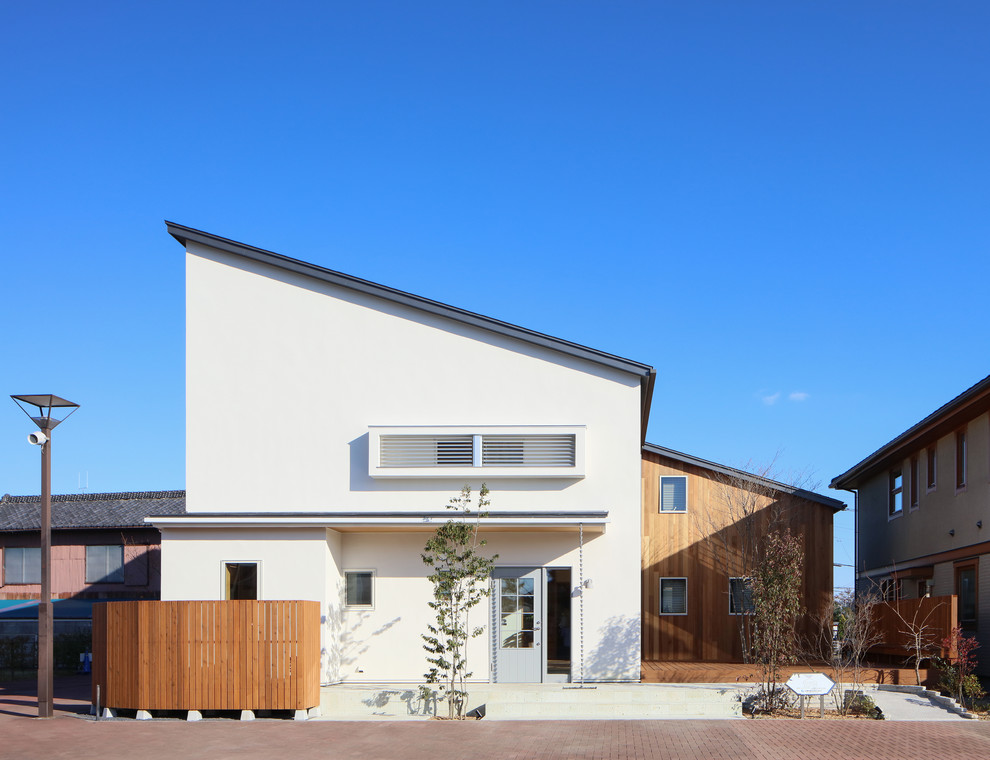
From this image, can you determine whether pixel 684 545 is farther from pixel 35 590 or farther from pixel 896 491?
pixel 35 590

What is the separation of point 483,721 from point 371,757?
3.59 metres

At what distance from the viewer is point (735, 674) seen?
19047 mm

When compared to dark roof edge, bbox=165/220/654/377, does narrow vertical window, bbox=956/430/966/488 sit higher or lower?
lower

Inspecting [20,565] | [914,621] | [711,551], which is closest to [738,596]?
[711,551]

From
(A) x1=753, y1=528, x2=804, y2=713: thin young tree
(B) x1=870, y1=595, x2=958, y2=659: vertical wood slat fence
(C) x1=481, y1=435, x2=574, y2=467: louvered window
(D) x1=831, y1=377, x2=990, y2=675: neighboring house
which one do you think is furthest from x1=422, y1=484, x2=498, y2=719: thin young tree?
(D) x1=831, y1=377, x2=990, y2=675: neighboring house

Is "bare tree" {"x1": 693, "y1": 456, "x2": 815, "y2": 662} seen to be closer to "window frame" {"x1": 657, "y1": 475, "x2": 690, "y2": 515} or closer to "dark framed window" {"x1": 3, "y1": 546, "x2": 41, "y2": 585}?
"window frame" {"x1": 657, "y1": 475, "x2": 690, "y2": 515}

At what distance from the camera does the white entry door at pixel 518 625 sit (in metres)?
19.2

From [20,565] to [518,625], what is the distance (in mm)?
17905

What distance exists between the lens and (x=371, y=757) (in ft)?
43.5

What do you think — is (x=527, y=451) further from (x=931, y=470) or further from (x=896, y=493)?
(x=896, y=493)

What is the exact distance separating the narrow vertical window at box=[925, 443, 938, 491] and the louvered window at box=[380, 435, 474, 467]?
1114 centimetres

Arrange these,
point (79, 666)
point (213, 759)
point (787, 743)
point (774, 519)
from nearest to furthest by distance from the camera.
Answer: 1. point (213, 759)
2. point (787, 743)
3. point (774, 519)
4. point (79, 666)

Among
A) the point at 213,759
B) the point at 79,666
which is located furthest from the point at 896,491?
the point at 79,666

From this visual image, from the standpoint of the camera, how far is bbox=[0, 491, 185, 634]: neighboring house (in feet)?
94.8
